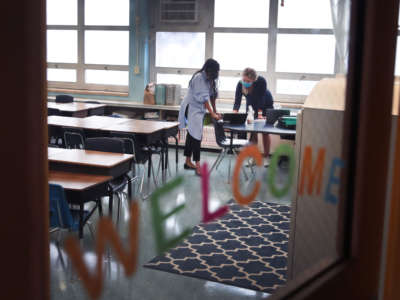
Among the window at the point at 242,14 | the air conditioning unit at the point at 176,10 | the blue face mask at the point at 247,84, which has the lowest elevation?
the blue face mask at the point at 247,84

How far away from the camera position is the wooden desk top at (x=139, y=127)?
223 inches

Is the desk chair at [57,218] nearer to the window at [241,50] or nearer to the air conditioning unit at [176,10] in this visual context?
the air conditioning unit at [176,10]

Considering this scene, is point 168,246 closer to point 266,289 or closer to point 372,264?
point 372,264

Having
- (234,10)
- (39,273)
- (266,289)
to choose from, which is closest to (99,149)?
(266,289)

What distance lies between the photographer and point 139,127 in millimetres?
5957

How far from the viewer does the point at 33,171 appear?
21.7 inches

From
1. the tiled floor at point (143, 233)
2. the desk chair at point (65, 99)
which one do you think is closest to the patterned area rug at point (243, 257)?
the tiled floor at point (143, 233)

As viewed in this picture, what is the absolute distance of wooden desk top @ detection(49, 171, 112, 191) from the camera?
305cm

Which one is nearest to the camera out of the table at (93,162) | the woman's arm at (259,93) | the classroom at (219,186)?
the classroom at (219,186)

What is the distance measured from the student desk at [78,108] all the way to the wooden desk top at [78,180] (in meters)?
3.52

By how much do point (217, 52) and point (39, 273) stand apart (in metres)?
8.26

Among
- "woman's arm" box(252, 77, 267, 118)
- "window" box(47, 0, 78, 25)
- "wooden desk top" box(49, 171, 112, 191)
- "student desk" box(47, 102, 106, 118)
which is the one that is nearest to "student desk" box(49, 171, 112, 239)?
"wooden desk top" box(49, 171, 112, 191)

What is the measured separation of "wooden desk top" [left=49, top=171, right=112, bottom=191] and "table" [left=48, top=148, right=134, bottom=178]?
0.40ft

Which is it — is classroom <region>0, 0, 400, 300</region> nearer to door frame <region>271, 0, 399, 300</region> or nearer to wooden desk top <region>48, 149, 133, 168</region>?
door frame <region>271, 0, 399, 300</region>
